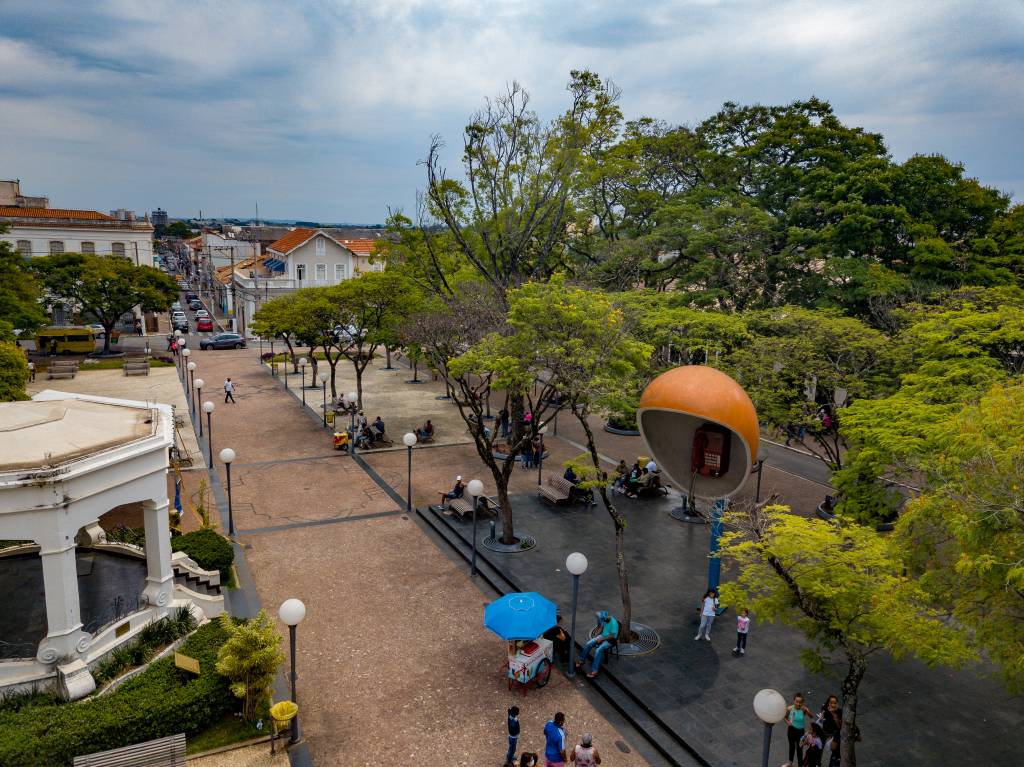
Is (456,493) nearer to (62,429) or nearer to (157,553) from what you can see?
(157,553)

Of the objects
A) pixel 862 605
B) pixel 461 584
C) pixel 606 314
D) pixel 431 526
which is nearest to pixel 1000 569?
pixel 862 605

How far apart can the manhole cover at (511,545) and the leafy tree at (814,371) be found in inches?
318

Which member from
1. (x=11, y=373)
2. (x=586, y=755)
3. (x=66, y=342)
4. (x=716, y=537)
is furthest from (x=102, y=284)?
(x=586, y=755)

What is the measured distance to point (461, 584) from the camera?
56.6 ft

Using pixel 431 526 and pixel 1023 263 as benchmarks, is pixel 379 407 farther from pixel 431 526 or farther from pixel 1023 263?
pixel 1023 263

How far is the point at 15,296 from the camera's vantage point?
37094 mm

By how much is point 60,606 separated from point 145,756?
2.87 metres

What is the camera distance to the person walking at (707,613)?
14406 millimetres

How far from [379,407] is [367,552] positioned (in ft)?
61.2

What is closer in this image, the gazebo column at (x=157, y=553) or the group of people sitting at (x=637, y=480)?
the gazebo column at (x=157, y=553)

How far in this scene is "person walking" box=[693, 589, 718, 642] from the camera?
47.3 ft

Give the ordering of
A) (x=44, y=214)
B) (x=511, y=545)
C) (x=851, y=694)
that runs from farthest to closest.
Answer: (x=44, y=214)
(x=511, y=545)
(x=851, y=694)

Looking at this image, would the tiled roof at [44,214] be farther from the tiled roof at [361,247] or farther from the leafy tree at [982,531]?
the leafy tree at [982,531]

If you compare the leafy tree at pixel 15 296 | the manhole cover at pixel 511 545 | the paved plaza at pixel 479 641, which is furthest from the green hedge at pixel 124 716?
the leafy tree at pixel 15 296
